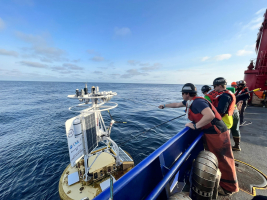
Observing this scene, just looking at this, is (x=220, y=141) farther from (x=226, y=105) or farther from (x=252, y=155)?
(x=252, y=155)

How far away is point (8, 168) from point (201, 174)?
1417 centimetres

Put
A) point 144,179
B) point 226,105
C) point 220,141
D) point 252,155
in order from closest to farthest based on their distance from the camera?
point 144,179 → point 220,141 → point 226,105 → point 252,155

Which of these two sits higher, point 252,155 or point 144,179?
point 144,179

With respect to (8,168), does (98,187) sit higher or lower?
higher

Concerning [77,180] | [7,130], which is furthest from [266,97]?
[7,130]

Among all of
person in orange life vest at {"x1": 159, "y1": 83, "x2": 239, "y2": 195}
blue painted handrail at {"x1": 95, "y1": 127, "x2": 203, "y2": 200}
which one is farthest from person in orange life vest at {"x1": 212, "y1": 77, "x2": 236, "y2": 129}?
blue painted handrail at {"x1": 95, "y1": 127, "x2": 203, "y2": 200}

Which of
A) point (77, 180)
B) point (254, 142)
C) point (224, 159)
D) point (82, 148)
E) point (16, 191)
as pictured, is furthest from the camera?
point (16, 191)

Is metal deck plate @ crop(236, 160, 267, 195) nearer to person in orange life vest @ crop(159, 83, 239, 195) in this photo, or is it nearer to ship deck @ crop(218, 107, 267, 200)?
ship deck @ crop(218, 107, 267, 200)

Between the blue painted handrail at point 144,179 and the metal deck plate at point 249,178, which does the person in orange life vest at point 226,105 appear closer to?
the metal deck plate at point 249,178

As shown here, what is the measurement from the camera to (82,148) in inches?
254

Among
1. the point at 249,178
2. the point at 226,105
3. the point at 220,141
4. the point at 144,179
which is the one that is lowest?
the point at 249,178

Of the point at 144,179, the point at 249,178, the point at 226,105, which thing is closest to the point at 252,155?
the point at 249,178

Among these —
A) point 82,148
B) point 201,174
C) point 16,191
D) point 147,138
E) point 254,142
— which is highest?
point 201,174

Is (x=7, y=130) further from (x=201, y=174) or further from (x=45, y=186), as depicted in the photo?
(x=201, y=174)
